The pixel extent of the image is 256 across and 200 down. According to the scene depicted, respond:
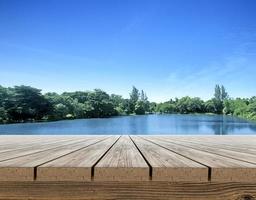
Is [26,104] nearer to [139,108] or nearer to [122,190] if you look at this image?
[122,190]

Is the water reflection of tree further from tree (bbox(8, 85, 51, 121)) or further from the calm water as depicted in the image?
tree (bbox(8, 85, 51, 121))

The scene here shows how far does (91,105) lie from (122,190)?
71.0 metres

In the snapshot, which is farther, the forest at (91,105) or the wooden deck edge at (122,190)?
the forest at (91,105)

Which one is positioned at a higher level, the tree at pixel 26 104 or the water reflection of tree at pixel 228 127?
the tree at pixel 26 104

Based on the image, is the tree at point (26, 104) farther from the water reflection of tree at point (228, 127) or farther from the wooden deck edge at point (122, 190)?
the wooden deck edge at point (122, 190)

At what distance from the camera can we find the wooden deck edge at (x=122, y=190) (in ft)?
4.23

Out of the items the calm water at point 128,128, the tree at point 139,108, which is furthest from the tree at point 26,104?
the tree at point 139,108

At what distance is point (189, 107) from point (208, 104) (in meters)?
7.30

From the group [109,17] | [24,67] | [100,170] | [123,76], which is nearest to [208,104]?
[123,76]

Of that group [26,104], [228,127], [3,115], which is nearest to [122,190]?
[228,127]

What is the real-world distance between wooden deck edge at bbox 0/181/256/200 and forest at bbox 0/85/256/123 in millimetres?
46095

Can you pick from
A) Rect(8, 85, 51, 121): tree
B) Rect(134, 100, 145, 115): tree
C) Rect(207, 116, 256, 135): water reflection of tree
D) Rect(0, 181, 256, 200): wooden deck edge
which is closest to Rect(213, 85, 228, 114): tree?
Rect(134, 100, 145, 115): tree

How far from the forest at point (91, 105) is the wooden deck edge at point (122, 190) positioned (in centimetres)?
4609

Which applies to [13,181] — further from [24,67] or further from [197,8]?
[24,67]
